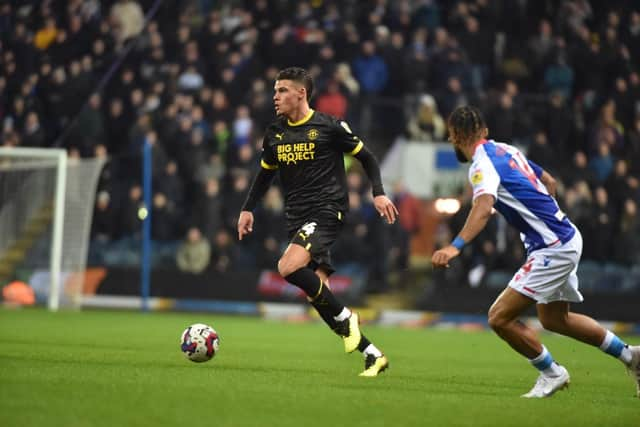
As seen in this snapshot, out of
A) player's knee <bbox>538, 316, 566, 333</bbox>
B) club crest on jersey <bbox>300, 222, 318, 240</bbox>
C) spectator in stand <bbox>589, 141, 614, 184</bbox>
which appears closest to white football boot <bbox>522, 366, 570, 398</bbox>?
player's knee <bbox>538, 316, 566, 333</bbox>

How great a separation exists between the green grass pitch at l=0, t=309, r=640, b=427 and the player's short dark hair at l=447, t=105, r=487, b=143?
1.88 m

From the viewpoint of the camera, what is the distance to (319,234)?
9.95 m

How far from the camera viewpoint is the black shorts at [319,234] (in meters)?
9.86

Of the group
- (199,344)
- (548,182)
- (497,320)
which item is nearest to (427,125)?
(199,344)

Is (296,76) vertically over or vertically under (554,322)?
over

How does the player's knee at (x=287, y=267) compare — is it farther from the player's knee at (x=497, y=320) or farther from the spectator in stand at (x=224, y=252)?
the spectator in stand at (x=224, y=252)

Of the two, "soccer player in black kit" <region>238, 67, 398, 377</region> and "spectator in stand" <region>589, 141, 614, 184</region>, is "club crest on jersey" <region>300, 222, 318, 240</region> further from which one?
"spectator in stand" <region>589, 141, 614, 184</region>

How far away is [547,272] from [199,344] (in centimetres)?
304

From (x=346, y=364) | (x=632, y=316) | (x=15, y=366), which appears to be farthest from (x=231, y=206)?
(x=15, y=366)

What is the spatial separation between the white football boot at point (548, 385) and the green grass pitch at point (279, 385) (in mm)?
71

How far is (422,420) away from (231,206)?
14169 millimetres

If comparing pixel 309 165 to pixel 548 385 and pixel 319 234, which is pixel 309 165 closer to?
pixel 319 234

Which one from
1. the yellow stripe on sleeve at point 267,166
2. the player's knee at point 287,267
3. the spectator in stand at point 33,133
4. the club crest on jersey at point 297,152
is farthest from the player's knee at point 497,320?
the spectator in stand at point 33,133

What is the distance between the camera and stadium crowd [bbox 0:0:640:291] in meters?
19.9
